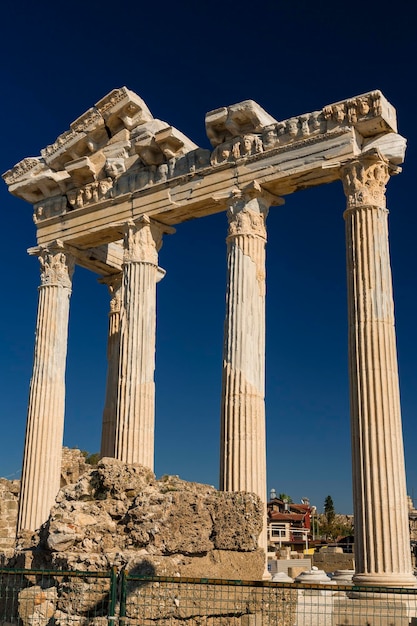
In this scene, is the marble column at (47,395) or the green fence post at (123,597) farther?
the marble column at (47,395)

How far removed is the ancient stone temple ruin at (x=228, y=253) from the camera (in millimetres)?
15852

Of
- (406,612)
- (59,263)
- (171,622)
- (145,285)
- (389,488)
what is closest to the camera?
(171,622)

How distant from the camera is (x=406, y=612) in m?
13.5

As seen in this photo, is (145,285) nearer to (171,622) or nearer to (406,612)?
(406,612)

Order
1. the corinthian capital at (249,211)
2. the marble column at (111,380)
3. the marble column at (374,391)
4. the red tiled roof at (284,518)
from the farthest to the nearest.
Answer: the red tiled roof at (284,518) < the marble column at (111,380) < the corinthian capital at (249,211) < the marble column at (374,391)

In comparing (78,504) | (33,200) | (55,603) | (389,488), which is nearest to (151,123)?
(33,200)

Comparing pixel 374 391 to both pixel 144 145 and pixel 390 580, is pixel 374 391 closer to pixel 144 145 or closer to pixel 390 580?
pixel 390 580

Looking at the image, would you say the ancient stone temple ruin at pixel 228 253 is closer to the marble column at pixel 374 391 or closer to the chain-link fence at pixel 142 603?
the marble column at pixel 374 391

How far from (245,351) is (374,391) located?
3.47m

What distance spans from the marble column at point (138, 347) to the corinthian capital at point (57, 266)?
8.80 ft

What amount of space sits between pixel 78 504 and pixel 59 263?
13.4 meters

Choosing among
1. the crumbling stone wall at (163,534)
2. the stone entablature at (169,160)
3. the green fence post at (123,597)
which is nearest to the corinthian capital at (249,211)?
the stone entablature at (169,160)

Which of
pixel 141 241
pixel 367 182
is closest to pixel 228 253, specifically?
pixel 141 241

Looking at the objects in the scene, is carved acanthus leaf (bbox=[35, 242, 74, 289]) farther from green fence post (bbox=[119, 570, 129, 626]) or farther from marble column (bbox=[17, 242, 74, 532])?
Result: green fence post (bbox=[119, 570, 129, 626])
